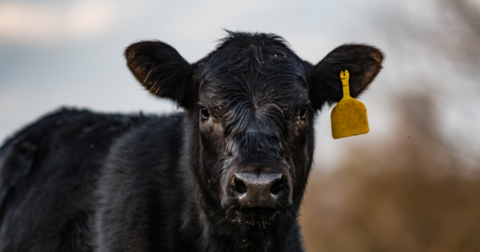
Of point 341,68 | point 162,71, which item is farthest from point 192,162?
point 341,68

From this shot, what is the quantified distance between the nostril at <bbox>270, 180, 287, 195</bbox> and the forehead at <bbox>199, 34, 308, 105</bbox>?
827 mm

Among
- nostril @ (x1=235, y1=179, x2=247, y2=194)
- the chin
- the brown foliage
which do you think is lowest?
the brown foliage

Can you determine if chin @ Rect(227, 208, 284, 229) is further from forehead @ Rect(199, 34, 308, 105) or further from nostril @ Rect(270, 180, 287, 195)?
forehead @ Rect(199, 34, 308, 105)

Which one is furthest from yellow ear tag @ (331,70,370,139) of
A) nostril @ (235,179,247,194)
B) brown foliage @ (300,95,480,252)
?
brown foliage @ (300,95,480,252)

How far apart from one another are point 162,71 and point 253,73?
1020 millimetres

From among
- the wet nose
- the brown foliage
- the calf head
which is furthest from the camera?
the brown foliage

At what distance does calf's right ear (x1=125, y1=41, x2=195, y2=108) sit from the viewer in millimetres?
4582

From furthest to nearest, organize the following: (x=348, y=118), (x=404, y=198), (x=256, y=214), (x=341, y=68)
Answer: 1. (x=404, y=198)
2. (x=341, y=68)
3. (x=348, y=118)
4. (x=256, y=214)

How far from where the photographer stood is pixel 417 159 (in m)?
13.0

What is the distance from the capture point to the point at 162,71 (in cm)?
461

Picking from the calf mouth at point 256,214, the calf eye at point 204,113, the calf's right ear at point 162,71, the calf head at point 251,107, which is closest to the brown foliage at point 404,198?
the calf head at point 251,107

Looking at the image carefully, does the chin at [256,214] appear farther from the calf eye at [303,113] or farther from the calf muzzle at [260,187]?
the calf eye at [303,113]

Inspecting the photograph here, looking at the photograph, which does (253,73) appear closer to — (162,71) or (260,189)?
(162,71)

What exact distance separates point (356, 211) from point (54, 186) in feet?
39.3
